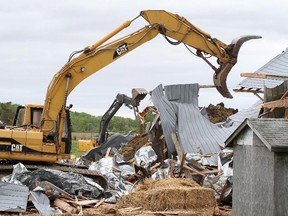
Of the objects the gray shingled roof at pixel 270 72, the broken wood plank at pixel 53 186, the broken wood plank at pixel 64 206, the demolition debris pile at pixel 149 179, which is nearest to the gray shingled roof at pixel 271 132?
the demolition debris pile at pixel 149 179

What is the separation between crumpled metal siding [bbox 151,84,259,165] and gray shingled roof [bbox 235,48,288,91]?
1036 mm

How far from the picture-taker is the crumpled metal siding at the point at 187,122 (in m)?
26.8

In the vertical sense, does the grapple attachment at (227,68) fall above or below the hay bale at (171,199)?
above

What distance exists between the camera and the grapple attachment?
23469 millimetres

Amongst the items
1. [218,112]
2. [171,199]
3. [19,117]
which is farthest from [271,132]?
[218,112]

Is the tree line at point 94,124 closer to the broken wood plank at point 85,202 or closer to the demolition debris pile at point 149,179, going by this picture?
the demolition debris pile at point 149,179

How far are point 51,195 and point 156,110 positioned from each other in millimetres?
10086

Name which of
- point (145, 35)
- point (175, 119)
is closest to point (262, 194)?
point (145, 35)

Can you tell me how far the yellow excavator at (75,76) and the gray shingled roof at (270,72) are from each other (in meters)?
3.69

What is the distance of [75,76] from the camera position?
71.0 feet

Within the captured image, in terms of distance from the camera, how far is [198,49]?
948 inches

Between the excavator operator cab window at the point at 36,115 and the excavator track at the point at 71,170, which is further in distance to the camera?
the excavator operator cab window at the point at 36,115

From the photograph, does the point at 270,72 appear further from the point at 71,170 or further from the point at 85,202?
the point at 85,202

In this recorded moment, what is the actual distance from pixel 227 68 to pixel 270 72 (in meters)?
5.62
